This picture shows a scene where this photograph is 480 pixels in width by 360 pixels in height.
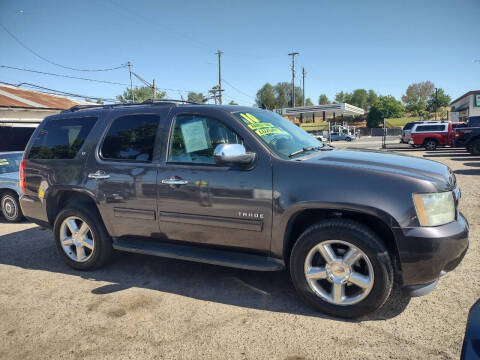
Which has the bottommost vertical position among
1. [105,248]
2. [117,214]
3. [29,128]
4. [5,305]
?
[5,305]

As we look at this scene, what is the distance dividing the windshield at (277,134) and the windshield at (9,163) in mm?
6462

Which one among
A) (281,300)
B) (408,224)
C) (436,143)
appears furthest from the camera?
(436,143)

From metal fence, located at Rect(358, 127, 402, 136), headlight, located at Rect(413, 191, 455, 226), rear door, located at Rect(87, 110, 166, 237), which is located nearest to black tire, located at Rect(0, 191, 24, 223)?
rear door, located at Rect(87, 110, 166, 237)

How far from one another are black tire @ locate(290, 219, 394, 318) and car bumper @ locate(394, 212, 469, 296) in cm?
14

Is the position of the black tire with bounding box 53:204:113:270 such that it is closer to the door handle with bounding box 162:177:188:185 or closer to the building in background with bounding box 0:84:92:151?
the door handle with bounding box 162:177:188:185

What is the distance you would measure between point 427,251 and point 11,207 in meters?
7.49

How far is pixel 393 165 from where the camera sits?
9.71 ft

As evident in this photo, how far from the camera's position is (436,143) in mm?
20922

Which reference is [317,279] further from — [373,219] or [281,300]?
[373,219]

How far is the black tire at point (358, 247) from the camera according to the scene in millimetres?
2676

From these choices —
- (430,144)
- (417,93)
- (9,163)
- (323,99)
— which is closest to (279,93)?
(323,99)

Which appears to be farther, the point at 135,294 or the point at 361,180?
the point at 135,294

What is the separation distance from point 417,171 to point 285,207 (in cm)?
112

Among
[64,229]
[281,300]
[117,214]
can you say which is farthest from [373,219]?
[64,229]
